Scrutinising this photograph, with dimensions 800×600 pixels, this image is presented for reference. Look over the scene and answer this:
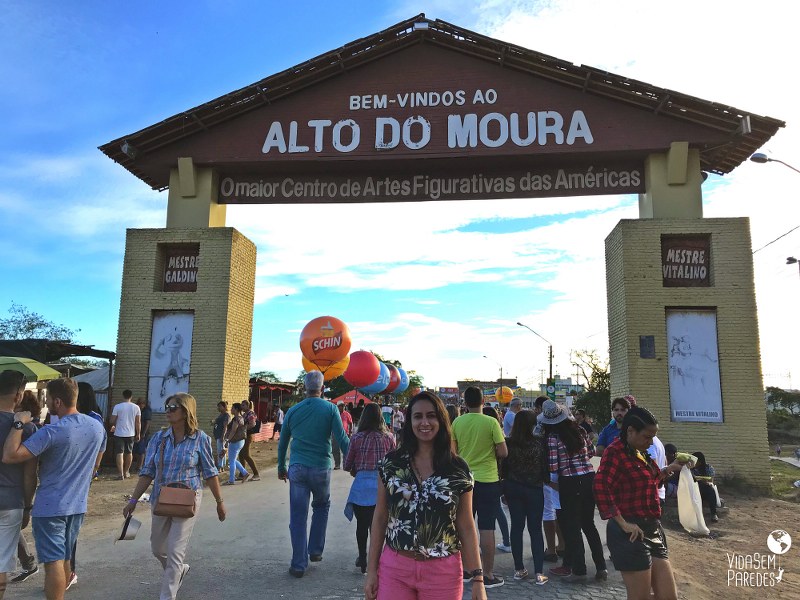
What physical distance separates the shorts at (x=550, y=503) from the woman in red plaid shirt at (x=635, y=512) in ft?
7.77

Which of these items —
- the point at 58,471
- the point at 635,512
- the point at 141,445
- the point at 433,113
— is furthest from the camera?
the point at 433,113

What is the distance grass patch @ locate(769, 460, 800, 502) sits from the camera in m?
12.5

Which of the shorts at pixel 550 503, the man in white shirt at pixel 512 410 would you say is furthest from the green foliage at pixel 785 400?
the shorts at pixel 550 503

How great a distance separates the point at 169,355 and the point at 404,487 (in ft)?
37.4

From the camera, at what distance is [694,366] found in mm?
12000

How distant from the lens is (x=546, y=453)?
6.08 meters

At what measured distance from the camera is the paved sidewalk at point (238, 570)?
532 centimetres

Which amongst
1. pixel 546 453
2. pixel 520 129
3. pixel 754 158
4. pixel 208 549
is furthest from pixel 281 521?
pixel 754 158

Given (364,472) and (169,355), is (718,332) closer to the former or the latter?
(364,472)

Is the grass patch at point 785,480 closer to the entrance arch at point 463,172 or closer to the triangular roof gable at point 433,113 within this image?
the entrance arch at point 463,172

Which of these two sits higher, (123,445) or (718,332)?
(718,332)

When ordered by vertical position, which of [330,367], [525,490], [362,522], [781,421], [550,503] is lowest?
[781,421]

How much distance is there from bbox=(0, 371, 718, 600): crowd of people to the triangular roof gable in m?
7.37

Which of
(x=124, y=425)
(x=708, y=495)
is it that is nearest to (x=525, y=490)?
(x=708, y=495)
